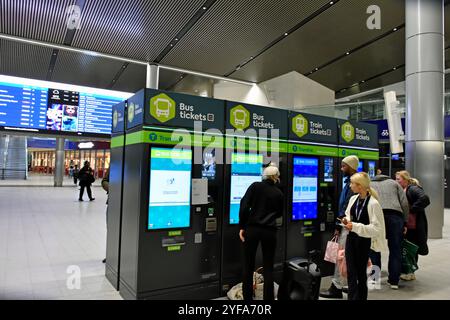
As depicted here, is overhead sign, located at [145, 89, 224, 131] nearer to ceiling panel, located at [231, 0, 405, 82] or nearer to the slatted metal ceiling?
the slatted metal ceiling

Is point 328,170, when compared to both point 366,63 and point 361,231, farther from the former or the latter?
point 366,63

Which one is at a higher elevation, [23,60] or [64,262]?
[23,60]

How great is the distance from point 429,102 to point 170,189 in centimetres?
634

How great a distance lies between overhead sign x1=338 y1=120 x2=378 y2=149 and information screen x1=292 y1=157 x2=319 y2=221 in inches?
29.2

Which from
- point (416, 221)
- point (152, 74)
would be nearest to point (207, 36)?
point (152, 74)

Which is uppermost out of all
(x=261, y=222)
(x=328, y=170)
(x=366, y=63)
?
(x=366, y=63)

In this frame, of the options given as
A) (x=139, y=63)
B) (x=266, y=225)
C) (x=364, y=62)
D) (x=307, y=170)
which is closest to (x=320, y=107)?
(x=364, y=62)

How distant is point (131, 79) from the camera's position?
12.5m

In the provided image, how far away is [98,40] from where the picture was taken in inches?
349

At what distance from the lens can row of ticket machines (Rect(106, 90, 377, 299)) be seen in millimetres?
3279

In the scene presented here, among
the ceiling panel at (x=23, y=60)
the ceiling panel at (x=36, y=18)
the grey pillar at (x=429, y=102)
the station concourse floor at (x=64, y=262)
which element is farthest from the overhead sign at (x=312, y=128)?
the ceiling panel at (x=23, y=60)

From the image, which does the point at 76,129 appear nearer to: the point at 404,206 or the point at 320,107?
the point at 320,107

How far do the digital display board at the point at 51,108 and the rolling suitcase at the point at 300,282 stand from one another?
11.0 meters

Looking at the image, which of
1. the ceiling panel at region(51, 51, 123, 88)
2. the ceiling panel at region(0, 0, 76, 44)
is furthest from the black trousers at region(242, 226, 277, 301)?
the ceiling panel at region(51, 51, 123, 88)
